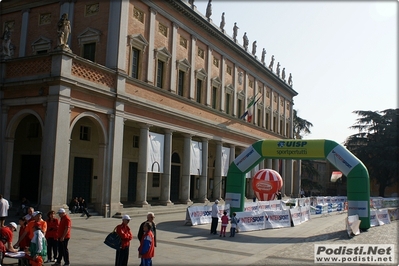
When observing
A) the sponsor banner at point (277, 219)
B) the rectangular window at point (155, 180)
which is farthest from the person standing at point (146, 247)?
the rectangular window at point (155, 180)

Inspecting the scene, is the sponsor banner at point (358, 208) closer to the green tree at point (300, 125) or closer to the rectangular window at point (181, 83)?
the rectangular window at point (181, 83)

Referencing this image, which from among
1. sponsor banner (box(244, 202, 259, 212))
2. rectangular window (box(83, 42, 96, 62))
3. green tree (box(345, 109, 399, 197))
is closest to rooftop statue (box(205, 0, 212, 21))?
rectangular window (box(83, 42, 96, 62))

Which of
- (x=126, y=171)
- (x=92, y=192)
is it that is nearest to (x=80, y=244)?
(x=92, y=192)

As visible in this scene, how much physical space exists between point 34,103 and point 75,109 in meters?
1.99

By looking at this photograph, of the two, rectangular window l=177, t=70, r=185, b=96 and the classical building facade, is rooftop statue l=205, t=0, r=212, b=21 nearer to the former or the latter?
the classical building facade

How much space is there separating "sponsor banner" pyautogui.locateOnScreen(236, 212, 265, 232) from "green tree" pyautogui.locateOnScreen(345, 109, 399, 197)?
40.2 m

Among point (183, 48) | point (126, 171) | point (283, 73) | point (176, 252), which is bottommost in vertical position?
point (176, 252)

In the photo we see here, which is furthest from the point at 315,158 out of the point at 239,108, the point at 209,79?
the point at 239,108

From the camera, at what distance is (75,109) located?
20125 millimetres

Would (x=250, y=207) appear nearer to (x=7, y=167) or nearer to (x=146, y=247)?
(x=7, y=167)

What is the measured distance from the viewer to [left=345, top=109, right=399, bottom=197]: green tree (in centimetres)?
5378

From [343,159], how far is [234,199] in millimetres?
5884

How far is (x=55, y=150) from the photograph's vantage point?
61.4 ft

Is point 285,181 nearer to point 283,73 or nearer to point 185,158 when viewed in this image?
point 283,73
